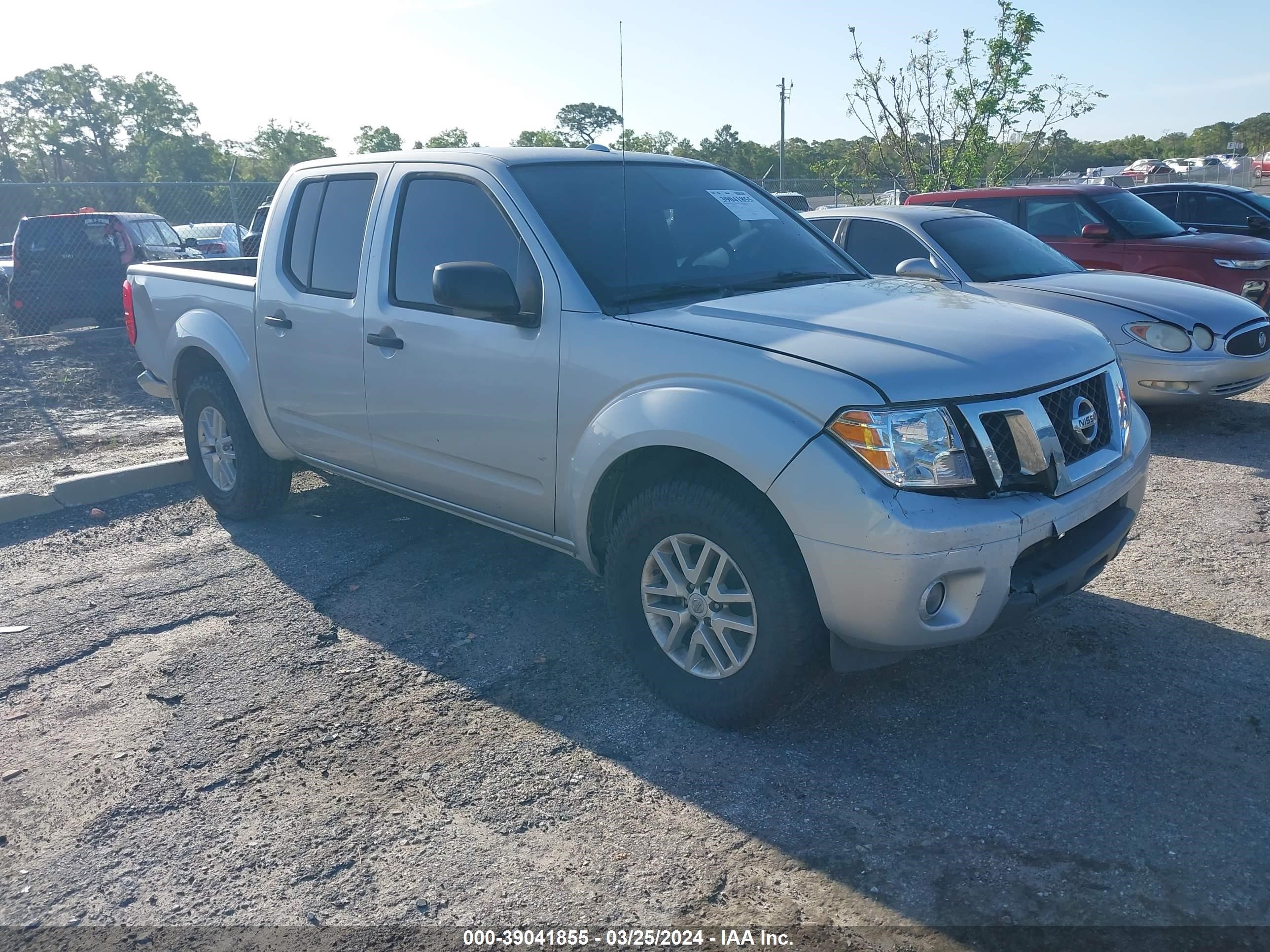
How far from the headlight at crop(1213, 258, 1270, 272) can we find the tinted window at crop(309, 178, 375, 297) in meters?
7.61

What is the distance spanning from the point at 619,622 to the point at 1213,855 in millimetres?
1929

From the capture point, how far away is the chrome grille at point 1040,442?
121 inches

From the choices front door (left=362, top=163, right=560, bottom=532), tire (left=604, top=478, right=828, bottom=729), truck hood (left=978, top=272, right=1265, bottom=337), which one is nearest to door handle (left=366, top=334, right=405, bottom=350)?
front door (left=362, top=163, right=560, bottom=532)

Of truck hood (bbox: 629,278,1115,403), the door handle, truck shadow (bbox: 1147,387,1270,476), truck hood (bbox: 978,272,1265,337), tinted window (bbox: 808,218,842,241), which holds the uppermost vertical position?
tinted window (bbox: 808,218,842,241)

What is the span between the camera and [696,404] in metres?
3.27

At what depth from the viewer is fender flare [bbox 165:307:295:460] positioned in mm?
5371

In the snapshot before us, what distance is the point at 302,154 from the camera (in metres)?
49.7

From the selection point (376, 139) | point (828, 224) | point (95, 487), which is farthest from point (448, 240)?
point (376, 139)

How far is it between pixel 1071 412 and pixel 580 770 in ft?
6.50

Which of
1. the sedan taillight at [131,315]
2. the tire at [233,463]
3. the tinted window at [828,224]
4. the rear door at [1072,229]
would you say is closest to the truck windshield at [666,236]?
the tire at [233,463]

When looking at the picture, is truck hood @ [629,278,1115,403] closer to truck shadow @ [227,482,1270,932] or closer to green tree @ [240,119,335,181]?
truck shadow @ [227,482,1270,932]

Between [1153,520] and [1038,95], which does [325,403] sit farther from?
[1038,95]

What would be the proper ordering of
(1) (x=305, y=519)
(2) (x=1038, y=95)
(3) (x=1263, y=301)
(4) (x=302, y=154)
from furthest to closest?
(4) (x=302, y=154) < (2) (x=1038, y=95) < (3) (x=1263, y=301) < (1) (x=305, y=519)

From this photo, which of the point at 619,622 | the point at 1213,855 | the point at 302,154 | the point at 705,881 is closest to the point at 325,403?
the point at 619,622
